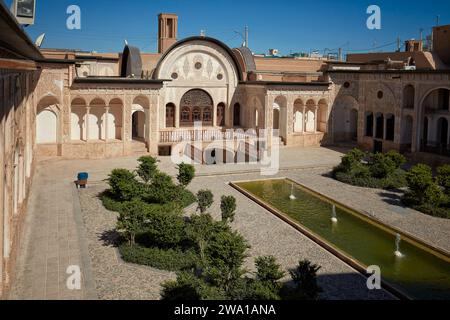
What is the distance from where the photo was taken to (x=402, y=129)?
26016mm

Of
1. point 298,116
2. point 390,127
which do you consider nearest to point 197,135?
point 298,116

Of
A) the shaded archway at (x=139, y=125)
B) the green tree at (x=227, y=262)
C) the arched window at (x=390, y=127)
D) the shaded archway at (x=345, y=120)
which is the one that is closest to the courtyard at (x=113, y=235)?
the green tree at (x=227, y=262)

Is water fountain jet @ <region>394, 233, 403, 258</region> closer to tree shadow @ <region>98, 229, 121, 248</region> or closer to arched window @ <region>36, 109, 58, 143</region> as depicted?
tree shadow @ <region>98, 229, 121, 248</region>

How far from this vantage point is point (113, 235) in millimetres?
13250

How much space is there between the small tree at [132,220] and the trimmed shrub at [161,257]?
1.40 feet

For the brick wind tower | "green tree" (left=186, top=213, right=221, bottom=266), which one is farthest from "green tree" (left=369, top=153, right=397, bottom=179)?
the brick wind tower

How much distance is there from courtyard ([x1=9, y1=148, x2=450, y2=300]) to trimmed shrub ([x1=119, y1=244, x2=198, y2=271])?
0.73 ft

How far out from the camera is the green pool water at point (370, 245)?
1092cm

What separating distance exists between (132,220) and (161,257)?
1.47 meters

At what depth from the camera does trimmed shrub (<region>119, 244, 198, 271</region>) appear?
36.2 ft

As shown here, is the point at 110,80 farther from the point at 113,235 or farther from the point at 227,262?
the point at 227,262

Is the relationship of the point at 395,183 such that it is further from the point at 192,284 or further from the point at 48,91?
the point at 48,91

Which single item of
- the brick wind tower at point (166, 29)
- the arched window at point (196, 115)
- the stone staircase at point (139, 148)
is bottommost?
the stone staircase at point (139, 148)

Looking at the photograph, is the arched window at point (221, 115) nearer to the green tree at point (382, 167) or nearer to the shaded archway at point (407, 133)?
the shaded archway at point (407, 133)
